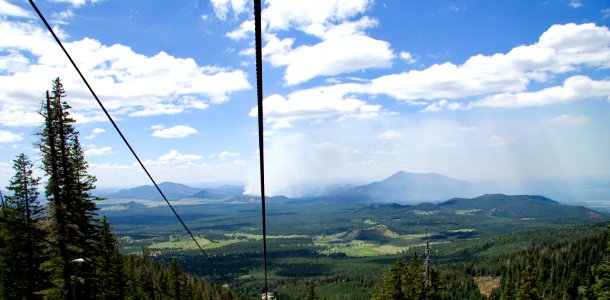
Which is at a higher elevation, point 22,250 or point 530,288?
point 22,250

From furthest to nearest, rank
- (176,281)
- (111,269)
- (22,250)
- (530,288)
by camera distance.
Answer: (176,281), (530,288), (111,269), (22,250)

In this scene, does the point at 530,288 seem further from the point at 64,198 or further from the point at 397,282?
the point at 64,198

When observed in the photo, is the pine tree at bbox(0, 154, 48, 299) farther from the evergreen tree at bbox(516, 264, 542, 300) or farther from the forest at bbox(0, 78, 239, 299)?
the evergreen tree at bbox(516, 264, 542, 300)

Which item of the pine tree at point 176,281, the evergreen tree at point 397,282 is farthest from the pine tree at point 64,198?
Answer: the pine tree at point 176,281

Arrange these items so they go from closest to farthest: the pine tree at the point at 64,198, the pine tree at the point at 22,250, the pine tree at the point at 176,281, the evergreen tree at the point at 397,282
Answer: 1. the pine tree at the point at 64,198
2. the pine tree at the point at 22,250
3. the evergreen tree at the point at 397,282
4. the pine tree at the point at 176,281

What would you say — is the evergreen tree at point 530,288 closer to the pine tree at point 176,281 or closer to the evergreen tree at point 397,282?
the evergreen tree at point 397,282

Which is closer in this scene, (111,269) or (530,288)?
(111,269)

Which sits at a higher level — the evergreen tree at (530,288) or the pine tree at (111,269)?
the pine tree at (111,269)

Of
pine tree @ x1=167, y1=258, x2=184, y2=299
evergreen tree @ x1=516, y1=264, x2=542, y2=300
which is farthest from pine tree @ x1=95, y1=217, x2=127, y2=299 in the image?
evergreen tree @ x1=516, y1=264, x2=542, y2=300

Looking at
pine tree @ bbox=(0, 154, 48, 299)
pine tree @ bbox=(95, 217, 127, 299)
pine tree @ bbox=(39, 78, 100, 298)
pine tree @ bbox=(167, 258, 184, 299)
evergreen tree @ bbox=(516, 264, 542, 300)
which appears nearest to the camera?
pine tree @ bbox=(39, 78, 100, 298)

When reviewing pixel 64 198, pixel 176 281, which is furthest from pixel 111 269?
pixel 176 281

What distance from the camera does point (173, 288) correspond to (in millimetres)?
60344

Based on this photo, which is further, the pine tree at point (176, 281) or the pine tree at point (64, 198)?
the pine tree at point (176, 281)

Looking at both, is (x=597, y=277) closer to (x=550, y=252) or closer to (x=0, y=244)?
(x=0, y=244)
